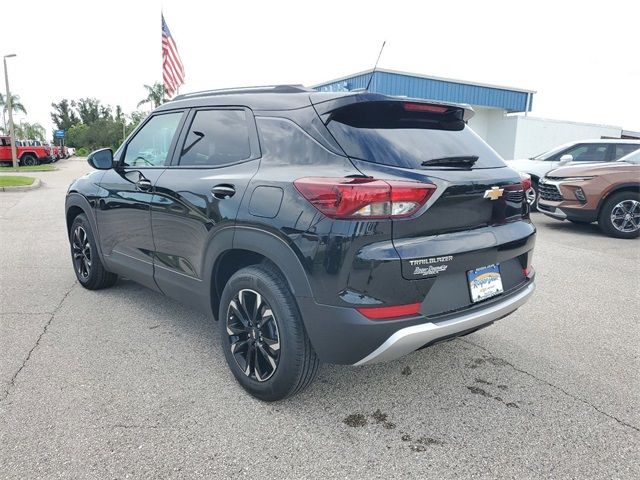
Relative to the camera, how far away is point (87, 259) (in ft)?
15.5

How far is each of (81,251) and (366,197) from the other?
3693 millimetres

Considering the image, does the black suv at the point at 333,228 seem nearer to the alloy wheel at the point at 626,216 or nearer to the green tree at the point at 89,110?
the alloy wheel at the point at 626,216

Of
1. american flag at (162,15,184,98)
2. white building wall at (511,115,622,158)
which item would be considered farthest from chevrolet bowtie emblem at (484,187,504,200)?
white building wall at (511,115,622,158)

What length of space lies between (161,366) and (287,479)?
1.40 metres

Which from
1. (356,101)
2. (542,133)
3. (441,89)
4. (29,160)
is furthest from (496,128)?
(29,160)

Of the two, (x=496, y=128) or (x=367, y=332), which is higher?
(x=496, y=128)

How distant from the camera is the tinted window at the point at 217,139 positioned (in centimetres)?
294

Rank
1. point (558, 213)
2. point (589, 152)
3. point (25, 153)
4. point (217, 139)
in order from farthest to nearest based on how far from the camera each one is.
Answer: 1. point (25, 153)
2. point (589, 152)
3. point (558, 213)
4. point (217, 139)

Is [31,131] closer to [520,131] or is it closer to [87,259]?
[520,131]

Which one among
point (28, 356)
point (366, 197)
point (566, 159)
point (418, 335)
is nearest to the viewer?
point (366, 197)

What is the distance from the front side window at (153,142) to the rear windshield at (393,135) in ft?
5.05

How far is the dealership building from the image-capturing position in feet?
73.8

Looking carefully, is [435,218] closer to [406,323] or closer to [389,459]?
[406,323]

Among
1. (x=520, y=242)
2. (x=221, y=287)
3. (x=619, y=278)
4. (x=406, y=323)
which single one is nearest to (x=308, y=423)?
(x=406, y=323)
